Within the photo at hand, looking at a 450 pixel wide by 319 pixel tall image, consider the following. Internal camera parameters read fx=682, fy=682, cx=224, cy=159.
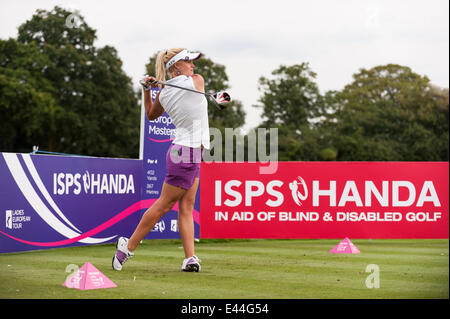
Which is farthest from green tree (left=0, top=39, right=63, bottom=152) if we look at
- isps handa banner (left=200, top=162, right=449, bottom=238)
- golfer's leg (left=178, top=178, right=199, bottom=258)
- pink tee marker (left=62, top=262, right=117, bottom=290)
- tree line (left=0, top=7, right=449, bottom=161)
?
pink tee marker (left=62, top=262, right=117, bottom=290)

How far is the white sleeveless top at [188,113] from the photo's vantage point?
621 cm

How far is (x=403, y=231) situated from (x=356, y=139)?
163 feet

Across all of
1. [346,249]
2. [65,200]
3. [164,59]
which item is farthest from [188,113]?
[65,200]

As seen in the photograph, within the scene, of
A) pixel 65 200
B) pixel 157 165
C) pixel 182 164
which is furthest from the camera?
pixel 157 165

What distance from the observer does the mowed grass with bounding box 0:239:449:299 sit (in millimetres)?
5324

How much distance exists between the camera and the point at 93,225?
34.8 ft

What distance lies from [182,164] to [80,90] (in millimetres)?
41305

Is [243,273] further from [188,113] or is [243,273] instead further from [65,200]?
[65,200]

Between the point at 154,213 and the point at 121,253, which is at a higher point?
the point at 154,213

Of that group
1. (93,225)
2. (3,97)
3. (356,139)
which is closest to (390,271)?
(93,225)

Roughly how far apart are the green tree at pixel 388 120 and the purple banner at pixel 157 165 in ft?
157

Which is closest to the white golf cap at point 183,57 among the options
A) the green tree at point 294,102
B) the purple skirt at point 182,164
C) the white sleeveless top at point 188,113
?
the white sleeveless top at point 188,113

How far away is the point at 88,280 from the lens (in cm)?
529

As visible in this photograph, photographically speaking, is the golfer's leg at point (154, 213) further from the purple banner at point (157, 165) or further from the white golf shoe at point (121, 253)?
the purple banner at point (157, 165)
